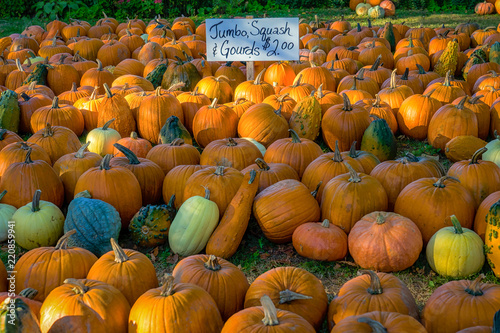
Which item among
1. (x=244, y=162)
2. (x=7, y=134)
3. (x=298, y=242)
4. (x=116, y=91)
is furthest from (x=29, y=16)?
(x=298, y=242)

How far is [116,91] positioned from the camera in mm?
6203

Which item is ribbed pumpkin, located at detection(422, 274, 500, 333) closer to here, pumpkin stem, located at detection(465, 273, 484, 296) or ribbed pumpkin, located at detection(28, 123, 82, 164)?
pumpkin stem, located at detection(465, 273, 484, 296)

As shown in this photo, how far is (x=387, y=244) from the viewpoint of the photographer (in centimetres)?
345

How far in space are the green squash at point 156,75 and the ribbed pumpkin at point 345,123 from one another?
8.74 feet

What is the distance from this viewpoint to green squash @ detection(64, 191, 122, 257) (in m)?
3.72

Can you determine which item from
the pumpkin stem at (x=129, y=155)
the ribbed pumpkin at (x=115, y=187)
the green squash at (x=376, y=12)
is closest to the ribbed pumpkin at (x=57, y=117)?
the pumpkin stem at (x=129, y=155)

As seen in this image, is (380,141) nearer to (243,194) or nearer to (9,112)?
(243,194)

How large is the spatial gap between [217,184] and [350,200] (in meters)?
1.01

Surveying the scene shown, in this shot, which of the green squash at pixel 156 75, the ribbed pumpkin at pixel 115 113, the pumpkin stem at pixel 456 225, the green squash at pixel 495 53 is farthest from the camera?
the green squash at pixel 495 53

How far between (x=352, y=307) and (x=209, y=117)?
10.4 feet

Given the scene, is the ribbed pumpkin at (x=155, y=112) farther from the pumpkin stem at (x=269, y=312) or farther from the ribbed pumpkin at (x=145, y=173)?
the pumpkin stem at (x=269, y=312)

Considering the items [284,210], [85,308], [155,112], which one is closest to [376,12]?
[155,112]

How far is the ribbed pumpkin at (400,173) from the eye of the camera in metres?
4.14

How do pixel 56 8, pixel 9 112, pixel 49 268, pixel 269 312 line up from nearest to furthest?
pixel 269 312
pixel 49 268
pixel 9 112
pixel 56 8
